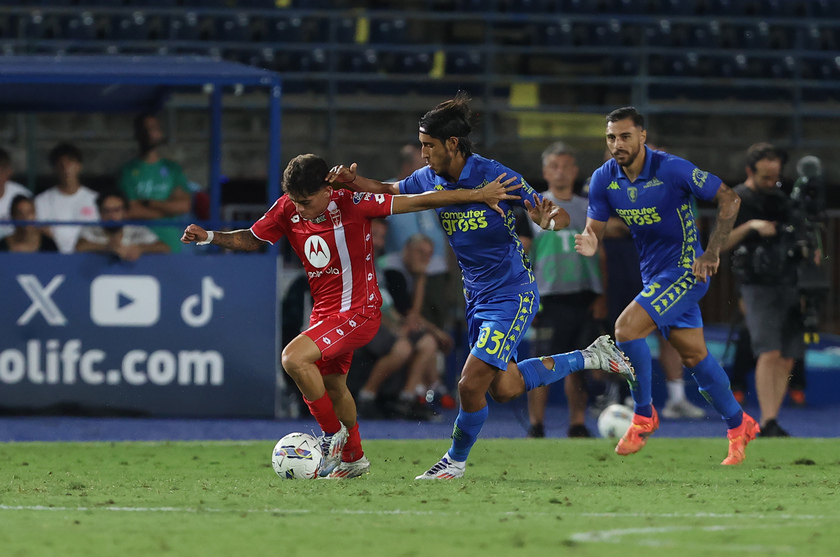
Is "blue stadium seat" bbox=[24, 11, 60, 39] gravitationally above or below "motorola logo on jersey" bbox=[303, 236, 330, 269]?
above

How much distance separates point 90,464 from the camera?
320 inches

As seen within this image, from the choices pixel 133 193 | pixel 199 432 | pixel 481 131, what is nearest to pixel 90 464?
pixel 199 432

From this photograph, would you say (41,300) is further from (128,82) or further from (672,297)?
(672,297)

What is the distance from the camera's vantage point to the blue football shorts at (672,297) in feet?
25.9

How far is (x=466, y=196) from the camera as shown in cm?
683

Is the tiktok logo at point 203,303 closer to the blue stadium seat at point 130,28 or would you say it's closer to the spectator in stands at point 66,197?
the spectator in stands at point 66,197

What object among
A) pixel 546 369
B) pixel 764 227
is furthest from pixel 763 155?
pixel 546 369

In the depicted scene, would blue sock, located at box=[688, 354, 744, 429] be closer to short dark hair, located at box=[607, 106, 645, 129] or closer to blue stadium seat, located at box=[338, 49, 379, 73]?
short dark hair, located at box=[607, 106, 645, 129]

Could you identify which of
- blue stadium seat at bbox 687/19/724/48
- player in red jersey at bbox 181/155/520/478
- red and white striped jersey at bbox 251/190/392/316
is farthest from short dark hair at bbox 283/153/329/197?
blue stadium seat at bbox 687/19/724/48

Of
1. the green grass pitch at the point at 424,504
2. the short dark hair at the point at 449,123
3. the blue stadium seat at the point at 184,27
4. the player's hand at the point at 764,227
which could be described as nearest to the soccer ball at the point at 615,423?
the green grass pitch at the point at 424,504

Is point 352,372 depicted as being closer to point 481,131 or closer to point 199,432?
point 199,432

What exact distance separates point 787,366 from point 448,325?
11.2ft

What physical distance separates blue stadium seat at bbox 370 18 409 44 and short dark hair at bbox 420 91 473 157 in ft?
37.7

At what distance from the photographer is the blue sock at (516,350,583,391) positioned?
7457 millimetres
